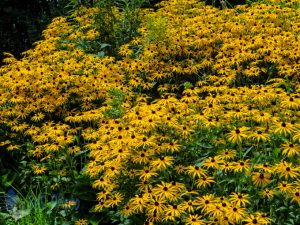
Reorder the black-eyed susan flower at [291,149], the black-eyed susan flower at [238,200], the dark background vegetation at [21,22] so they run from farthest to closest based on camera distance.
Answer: the dark background vegetation at [21,22]
the black-eyed susan flower at [291,149]
the black-eyed susan flower at [238,200]

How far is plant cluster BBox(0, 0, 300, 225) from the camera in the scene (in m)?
2.81

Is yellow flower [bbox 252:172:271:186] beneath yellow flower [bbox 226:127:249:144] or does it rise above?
beneath

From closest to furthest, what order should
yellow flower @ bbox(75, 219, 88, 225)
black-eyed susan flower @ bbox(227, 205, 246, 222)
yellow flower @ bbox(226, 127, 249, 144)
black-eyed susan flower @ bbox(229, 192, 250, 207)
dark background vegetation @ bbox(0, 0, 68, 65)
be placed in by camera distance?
black-eyed susan flower @ bbox(227, 205, 246, 222)
black-eyed susan flower @ bbox(229, 192, 250, 207)
yellow flower @ bbox(226, 127, 249, 144)
yellow flower @ bbox(75, 219, 88, 225)
dark background vegetation @ bbox(0, 0, 68, 65)

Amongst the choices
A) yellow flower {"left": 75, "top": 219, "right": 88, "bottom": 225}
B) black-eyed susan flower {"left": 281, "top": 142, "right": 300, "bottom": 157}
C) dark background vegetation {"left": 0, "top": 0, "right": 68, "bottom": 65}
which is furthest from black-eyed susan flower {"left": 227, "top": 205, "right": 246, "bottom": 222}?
dark background vegetation {"left": 0, "top": 0, "right": 68, "bottom": 65}

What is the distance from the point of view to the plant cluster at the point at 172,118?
281 cm

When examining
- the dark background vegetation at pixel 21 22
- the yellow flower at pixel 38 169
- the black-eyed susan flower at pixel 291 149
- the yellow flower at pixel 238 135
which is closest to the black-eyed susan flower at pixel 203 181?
the yellow flower at pixel 238 135

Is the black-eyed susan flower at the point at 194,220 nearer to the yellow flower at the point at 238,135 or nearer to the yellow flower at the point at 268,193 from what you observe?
the yellow flower at the point at 268,193

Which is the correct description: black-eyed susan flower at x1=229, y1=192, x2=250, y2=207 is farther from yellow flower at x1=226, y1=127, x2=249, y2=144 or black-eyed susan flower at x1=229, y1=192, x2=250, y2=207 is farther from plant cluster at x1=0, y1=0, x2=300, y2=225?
yellow flower at x1=226, y1=127, x2=249, y2=144

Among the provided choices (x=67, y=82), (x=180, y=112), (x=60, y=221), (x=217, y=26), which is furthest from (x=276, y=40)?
(x=60, y=221)

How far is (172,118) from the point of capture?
10.4 feet

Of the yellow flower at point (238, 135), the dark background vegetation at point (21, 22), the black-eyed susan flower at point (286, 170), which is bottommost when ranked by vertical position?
the dark background vegetation at point (21, 22)

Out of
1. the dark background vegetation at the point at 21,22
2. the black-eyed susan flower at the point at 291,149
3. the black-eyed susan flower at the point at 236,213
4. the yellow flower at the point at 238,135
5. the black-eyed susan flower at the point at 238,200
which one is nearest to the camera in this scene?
the black-eyed susan flower at the point at 236,213

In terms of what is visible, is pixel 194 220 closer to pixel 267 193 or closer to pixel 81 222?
pixel 267 193

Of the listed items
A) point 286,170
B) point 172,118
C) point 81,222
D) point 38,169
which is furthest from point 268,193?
point 38,169
